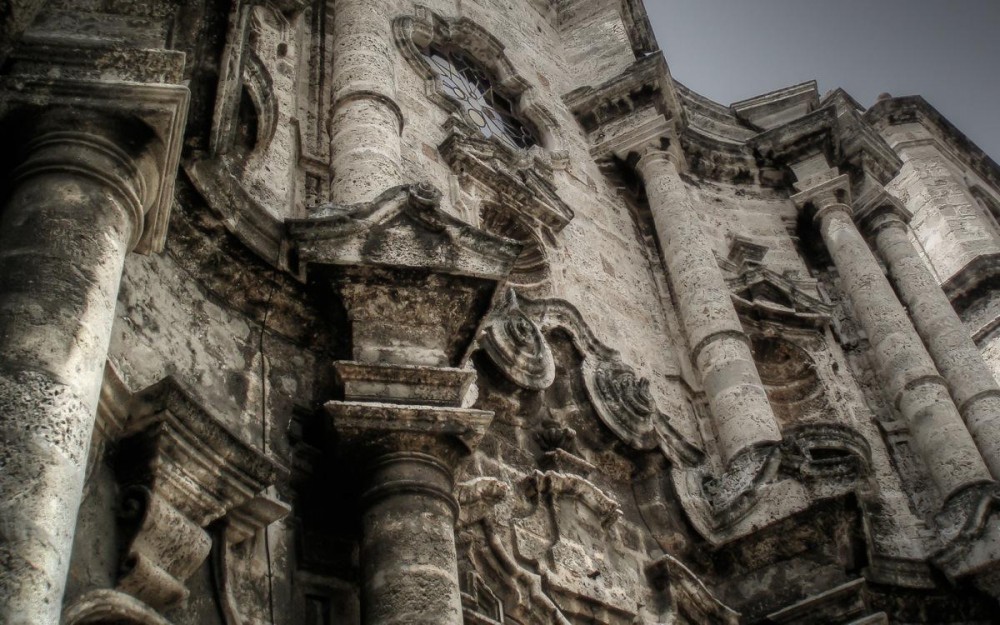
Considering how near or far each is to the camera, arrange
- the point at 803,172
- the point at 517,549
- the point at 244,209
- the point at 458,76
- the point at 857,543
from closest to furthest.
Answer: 1. the point at 244,209
2. the point at 517,549
3. the point at 857,543
4. the point at 458,76
5. the point at 803,172

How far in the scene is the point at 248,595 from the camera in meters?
4.41

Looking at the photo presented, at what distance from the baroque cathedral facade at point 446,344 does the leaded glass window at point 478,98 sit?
0.24 feet

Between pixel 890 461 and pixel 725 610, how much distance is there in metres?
3.47

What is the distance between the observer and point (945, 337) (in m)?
11.2

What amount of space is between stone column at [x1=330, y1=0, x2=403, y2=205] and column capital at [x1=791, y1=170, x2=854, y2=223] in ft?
19.1

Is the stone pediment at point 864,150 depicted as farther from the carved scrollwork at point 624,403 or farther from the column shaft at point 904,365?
the carved scrollwork at point 624,403

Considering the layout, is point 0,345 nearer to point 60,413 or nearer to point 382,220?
point 60,413

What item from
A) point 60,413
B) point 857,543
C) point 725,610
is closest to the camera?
point 60,413

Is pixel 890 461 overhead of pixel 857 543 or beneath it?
overhead

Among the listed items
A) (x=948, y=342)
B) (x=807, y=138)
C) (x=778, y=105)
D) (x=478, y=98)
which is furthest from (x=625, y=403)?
(x=778, y=105)

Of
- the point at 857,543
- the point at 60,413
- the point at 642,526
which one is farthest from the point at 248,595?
the point at 857,543

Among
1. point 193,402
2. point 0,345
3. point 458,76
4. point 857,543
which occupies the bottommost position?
point 0,345

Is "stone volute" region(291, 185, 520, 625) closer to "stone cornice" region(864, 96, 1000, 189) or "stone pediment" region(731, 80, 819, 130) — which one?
"stone pediment" region(731, 80, 819, 130)

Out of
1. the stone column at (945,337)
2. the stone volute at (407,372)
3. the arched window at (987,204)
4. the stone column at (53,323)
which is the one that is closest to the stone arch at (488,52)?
the stone column at (945,337)
